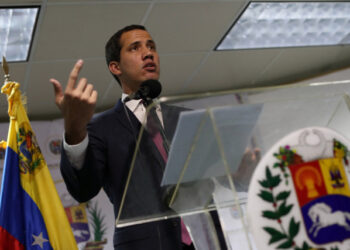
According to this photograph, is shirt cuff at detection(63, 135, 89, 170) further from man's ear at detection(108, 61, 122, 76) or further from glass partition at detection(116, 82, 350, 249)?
man's ear at detection(108, 61, 122, 76)

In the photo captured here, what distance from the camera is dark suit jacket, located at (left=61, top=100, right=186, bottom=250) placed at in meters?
1.04

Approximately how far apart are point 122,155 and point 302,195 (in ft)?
2.16

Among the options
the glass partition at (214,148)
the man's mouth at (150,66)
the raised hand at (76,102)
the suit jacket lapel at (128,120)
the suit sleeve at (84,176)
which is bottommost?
the glass partition at (214,148)

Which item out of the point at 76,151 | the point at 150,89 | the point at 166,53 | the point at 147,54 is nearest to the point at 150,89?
the point at 150,89

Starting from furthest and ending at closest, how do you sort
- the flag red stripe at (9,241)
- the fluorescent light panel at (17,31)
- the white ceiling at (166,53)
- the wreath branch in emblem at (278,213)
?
the white ceiling at (166,53)
the fluorescent light panel at (17,31)
the flag red stripe at (9,241)
the wreath branch in emblem at (278,213)

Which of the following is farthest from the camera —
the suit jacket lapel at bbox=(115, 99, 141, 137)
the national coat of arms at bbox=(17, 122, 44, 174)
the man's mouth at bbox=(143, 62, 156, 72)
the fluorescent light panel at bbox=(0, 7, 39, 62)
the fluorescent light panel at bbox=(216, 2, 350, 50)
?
the fluorescent light panel at bbox=(216, 2, 350, 50)

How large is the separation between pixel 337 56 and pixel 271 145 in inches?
178

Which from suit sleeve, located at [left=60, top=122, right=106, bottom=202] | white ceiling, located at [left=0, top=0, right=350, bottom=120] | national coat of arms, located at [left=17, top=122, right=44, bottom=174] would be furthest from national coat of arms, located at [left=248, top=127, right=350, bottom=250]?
white ceiling, located at [left=0, top=0, right=350, bottom=120]

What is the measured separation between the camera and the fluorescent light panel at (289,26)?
13.5ft

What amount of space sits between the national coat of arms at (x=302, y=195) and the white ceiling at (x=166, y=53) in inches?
103

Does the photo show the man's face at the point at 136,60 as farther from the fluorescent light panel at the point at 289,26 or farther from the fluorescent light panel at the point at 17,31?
the fluorescent light panel at the point at 289,26

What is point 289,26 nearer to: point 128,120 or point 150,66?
point 150,66

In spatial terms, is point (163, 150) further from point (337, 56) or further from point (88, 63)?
point (337, 56)

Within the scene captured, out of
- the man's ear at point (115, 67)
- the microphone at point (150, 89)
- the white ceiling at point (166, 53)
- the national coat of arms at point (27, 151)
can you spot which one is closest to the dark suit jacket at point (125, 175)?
the microphone at point (150, 89)
